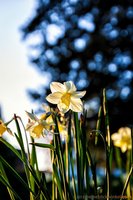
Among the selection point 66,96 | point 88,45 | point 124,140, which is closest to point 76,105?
point 66,96

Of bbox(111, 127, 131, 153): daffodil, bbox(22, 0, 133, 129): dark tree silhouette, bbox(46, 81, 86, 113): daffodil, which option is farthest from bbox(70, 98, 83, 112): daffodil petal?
bbox(22, 0, 133, 129): dark tree silhouette

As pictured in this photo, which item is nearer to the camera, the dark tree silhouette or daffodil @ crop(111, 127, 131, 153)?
daffodil @ crop(111, 127, 131, 153)

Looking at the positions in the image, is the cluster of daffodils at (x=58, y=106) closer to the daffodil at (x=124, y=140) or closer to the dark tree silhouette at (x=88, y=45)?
the daffodil at (x=124, y=140)

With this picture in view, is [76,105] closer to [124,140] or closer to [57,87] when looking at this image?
[57,87]

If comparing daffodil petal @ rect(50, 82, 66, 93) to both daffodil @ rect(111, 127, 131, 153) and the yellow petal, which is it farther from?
daffodil @ rect(111, 127, 131, 153)

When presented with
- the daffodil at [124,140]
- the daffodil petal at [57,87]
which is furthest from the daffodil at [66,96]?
the daffodil at [124,140]

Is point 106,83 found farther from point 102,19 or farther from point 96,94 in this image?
point 102,19
